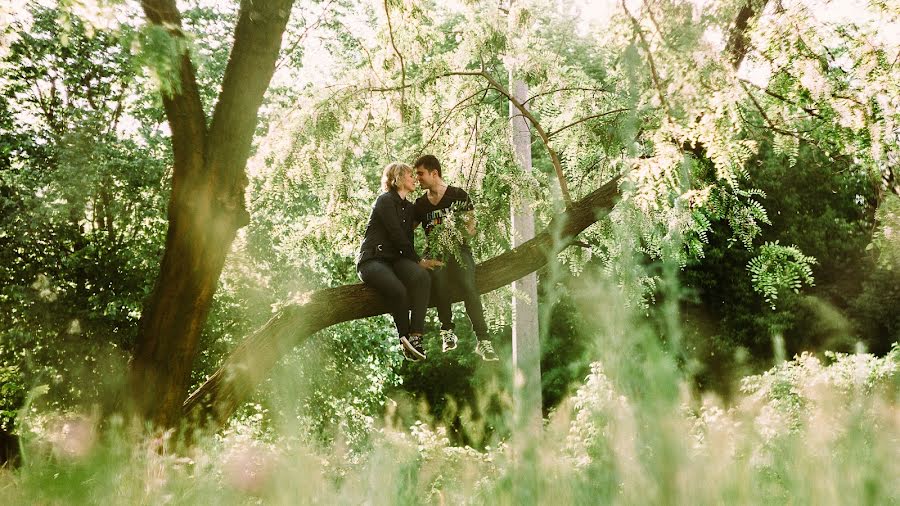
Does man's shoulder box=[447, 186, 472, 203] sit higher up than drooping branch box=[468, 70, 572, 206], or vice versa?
drooping branch box=[468, 70, 572, 206]

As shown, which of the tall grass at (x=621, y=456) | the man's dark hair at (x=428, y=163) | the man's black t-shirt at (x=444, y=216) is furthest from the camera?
the man's dark hair at (x=428, y=163)

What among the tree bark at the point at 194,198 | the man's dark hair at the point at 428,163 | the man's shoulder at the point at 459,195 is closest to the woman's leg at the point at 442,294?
the man's shoulder at the point at 459,195

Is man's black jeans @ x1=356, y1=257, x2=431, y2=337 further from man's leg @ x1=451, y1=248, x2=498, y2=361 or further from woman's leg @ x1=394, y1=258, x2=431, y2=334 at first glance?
man's leg @ x1=451, y1=248, x2=498, y2=361

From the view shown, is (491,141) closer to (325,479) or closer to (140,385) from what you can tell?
(140,385)

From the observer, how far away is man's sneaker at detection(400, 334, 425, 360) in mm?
5488

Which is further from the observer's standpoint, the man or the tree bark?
Result: the man

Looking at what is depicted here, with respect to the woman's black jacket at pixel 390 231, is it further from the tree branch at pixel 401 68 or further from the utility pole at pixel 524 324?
the tree branch at pixel 401 68

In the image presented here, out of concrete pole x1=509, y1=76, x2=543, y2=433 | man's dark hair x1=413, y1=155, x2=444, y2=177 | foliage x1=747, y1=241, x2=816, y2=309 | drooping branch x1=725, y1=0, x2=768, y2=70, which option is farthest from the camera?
man's dark hair x1=413, y1=155, x2=444, y2=177

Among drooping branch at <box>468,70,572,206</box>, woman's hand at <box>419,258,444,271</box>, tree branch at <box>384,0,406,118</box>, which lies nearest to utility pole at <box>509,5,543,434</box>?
drooping branch at <box>468,70,572,206</box>

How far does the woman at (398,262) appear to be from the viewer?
547 cm

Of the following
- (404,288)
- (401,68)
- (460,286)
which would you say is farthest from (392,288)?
(401,68)

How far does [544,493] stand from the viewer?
1433 millimetres

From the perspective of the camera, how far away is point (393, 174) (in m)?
5.63

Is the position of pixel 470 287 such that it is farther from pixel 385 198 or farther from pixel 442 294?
pixel 385 198
